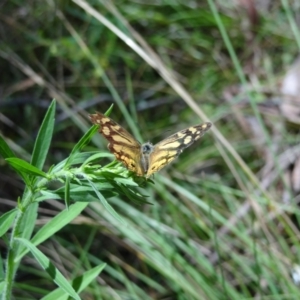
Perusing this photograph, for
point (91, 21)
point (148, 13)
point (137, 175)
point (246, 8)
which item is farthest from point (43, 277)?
point (246, 8)

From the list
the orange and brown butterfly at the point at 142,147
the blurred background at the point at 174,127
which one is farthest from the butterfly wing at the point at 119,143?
the blurred background at the point at 174,127

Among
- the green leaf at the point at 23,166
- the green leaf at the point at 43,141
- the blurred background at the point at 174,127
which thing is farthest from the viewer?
the blurred background at the point at 174,127

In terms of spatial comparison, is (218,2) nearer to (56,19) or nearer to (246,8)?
(246,8)

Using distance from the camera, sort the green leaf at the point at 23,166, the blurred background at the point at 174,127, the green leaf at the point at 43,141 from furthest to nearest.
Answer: the blurred background at the point at 174,127, the green leaf at the point at 43,141, the green leaf at the point at 23,166

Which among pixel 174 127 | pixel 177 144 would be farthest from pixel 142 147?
pixel 174 127

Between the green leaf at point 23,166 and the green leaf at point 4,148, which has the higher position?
the green leaf at point 4,148

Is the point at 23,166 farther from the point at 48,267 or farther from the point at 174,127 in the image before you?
the point at 174,127

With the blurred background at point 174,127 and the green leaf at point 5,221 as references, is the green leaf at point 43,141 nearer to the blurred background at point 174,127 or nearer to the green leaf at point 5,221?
the green leaf at point 5,221
